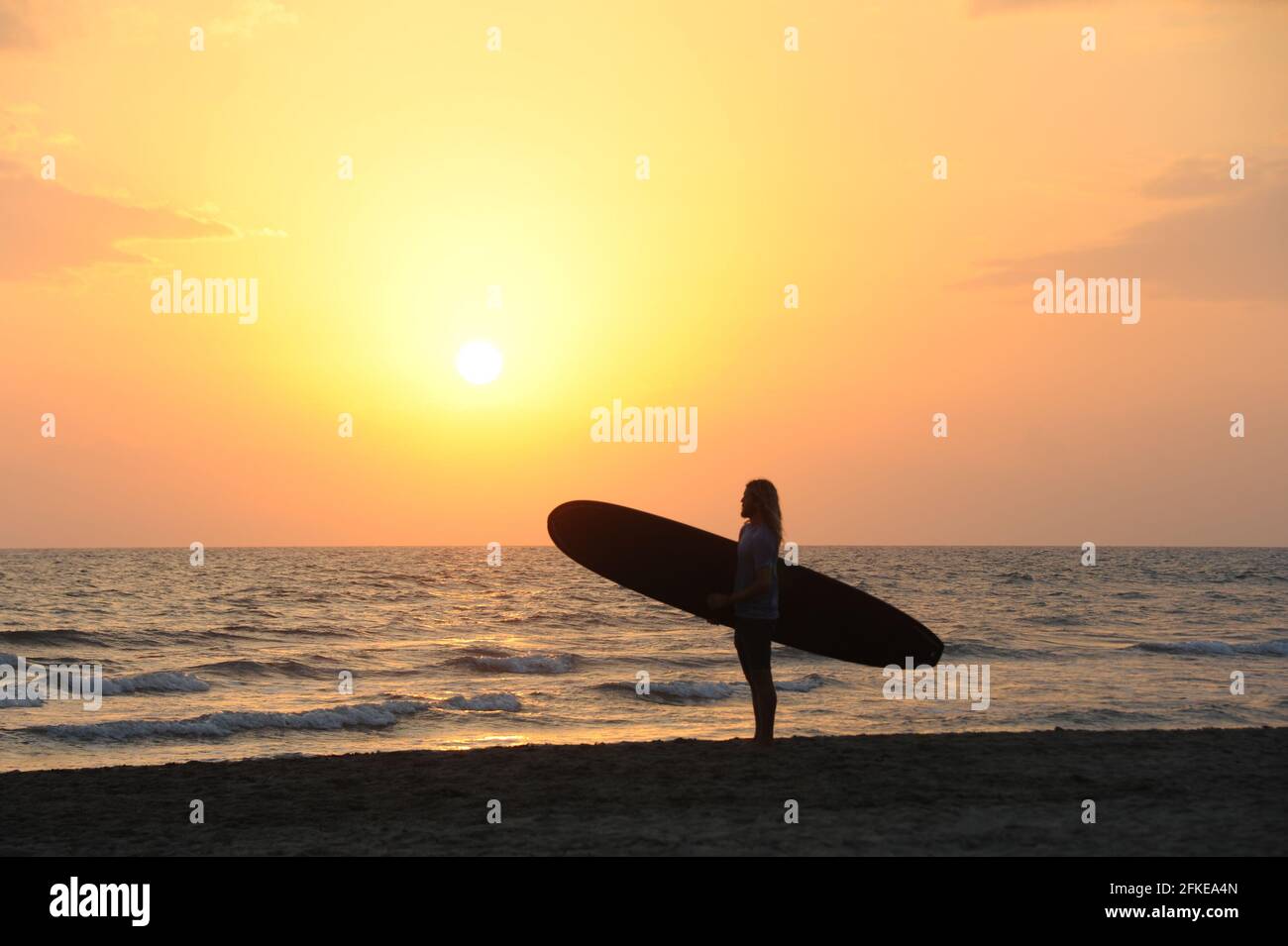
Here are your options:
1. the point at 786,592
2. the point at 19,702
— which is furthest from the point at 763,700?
the point at 19,702

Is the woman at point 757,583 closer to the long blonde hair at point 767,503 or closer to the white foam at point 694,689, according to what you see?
the long blonde hair at point 767,503

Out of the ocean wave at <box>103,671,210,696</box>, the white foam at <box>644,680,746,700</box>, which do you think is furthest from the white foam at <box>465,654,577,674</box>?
the ocean wave at <box>103,671,210,696</box>

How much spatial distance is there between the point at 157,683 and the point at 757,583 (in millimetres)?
19608

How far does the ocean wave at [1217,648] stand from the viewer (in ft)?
102

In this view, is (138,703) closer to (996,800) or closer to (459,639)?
(459,639)

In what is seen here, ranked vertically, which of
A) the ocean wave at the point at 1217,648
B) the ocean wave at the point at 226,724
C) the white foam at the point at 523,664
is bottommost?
the ocean wave at the point at 1217,648

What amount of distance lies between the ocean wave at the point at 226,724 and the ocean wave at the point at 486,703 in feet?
4.43

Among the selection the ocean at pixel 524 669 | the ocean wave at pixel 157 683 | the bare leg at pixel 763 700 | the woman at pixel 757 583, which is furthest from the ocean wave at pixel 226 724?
the woman at pixel 757 583

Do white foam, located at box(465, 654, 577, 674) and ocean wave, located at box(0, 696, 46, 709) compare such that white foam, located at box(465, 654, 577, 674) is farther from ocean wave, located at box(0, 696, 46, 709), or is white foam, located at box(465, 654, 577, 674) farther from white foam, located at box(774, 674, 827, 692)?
ocean wave, located at box(0, 696, 46, 709)

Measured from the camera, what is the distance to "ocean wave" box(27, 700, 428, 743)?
→ 18.2 meters

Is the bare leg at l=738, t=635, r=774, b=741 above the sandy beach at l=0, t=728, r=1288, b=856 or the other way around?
above

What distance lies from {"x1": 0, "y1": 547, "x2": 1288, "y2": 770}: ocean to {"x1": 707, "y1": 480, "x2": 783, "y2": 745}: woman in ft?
25.2

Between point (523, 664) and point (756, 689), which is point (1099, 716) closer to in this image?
point (756, 689)
